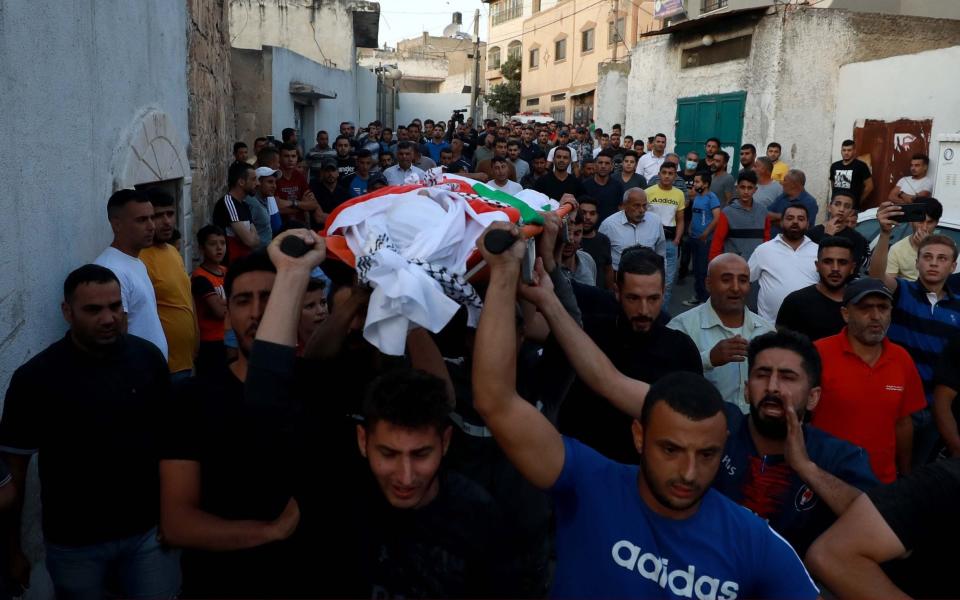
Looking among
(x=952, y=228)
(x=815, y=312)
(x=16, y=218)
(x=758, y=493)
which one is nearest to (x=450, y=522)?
(x=758, y=493)

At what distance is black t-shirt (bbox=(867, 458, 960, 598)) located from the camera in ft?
6.98

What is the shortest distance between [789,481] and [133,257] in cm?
339

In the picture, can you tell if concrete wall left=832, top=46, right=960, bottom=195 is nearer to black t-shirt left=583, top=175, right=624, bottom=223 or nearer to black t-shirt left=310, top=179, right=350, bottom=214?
black t-shirt left=583, top=175, right=624, bottom=223

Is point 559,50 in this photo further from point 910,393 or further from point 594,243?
point 910,393

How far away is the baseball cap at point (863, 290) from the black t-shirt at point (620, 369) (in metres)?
0.92

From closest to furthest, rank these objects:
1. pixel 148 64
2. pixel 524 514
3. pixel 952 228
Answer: pixel 524 514, pixel 148 64, pixel 952 228

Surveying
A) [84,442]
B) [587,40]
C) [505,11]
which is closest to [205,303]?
[84,442]

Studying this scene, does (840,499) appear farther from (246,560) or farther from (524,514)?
(246,560)

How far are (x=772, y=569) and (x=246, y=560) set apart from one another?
1.50m

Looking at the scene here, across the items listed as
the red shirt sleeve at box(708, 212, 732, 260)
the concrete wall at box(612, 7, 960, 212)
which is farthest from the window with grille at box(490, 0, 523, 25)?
the red shirt sleeve at box(708, 212, 732, 260)

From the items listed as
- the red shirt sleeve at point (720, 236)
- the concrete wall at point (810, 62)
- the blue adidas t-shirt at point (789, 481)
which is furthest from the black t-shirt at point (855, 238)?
the concrete wall at point (810, 62)

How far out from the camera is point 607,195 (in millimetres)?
9969

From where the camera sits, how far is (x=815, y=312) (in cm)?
487

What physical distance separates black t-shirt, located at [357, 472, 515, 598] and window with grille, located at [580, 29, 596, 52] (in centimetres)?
3604
